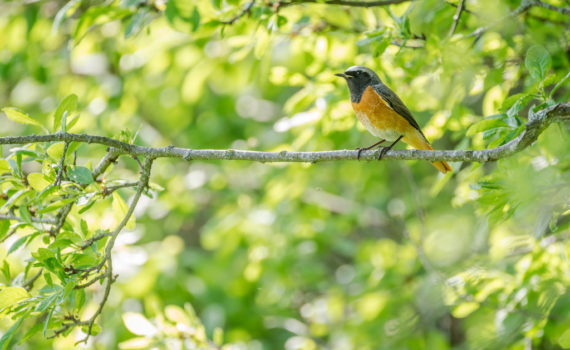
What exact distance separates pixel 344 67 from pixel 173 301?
3.66m

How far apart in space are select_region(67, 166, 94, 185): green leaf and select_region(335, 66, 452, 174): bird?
2.29 m

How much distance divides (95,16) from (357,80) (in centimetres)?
220

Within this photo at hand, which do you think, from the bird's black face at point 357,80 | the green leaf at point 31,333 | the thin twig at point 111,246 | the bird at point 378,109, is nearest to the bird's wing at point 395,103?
the bird at point 378,109

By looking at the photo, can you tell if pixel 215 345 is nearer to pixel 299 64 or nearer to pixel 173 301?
pixel 173 301

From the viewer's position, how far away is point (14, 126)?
8281 millimetres

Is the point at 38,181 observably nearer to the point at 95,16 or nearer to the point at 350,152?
the point at 350,152

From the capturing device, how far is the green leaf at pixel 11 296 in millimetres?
2713

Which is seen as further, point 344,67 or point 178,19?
point 344,67

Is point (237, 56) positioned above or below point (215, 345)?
above

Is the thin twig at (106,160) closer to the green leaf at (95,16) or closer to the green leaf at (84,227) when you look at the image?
the green leaf at (84,227)

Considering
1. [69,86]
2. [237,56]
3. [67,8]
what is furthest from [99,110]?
[237,56]

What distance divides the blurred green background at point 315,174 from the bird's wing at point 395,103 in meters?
0.11

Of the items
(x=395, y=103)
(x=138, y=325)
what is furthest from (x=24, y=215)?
(x=395, y=103)

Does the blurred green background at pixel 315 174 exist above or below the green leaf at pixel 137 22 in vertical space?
below
